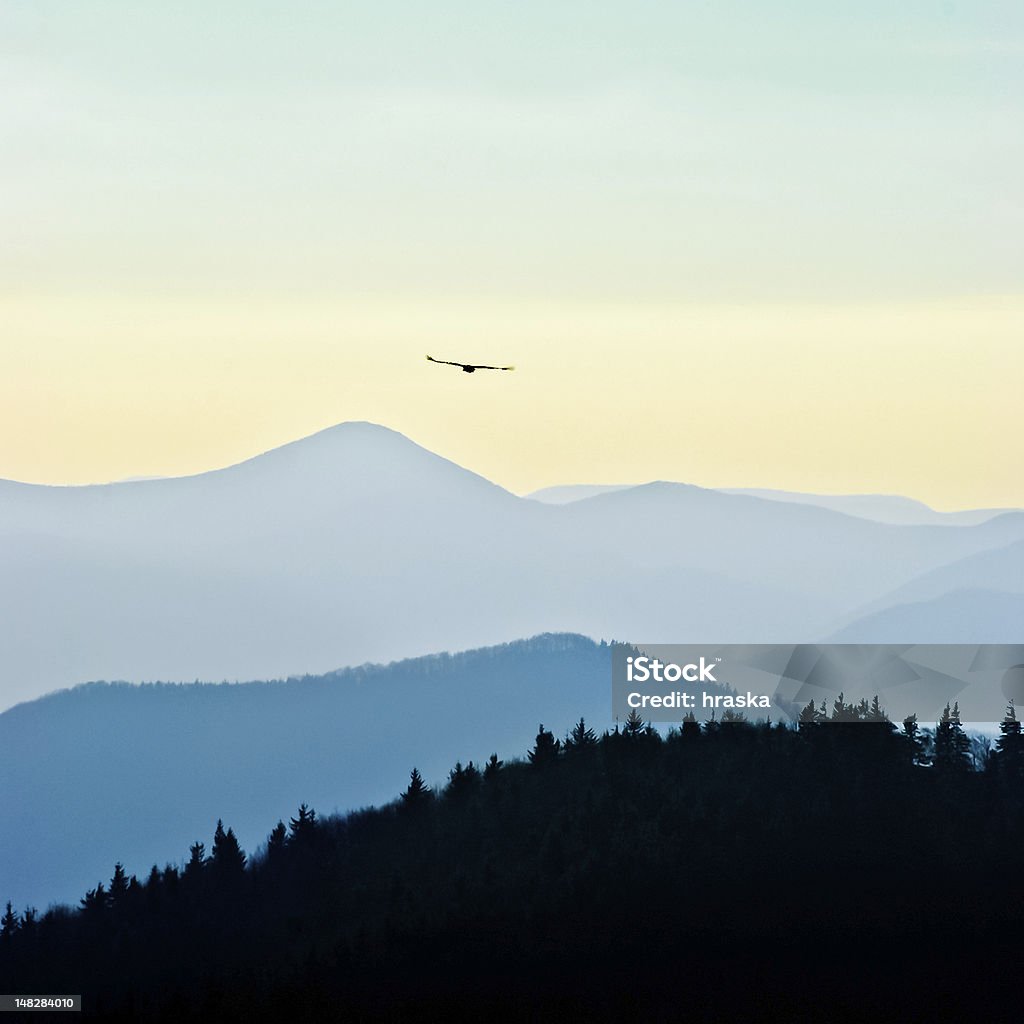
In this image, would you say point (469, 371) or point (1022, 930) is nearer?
point (469, 371)

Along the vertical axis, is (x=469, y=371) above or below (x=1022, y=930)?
above

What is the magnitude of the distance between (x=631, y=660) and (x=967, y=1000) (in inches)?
2319

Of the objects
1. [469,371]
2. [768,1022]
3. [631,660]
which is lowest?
[768,1022]

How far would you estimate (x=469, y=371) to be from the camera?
9394 cm

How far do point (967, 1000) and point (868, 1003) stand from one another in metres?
11.8

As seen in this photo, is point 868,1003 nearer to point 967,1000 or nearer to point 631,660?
point 967,1000

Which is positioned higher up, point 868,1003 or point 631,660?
point 631,660

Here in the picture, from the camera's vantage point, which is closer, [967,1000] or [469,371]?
[469,371]

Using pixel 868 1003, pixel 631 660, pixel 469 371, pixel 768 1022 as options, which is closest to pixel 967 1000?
pixel 868 1003

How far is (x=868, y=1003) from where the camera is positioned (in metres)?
196

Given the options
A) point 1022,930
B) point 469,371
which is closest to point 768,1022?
point 1022,930

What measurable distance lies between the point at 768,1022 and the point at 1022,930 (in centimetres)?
3381

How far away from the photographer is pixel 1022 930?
199750 mm

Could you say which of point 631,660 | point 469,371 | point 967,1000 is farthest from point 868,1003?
point 469,371
